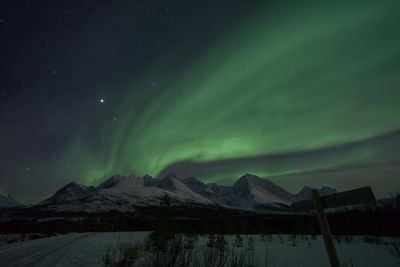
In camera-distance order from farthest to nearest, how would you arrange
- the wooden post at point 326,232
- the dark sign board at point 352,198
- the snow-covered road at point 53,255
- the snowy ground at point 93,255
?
the snowy ground at point 93,255
the snow-covered road at point 53,255
the wooden post at point 326,232
the dark sign board at point 352,198

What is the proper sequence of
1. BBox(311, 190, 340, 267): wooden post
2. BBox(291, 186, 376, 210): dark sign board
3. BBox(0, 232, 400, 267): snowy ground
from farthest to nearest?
BBox(0, 232, 400, 267): snowy ground → BBox(311, 190, 340, 267): wooden post → BBox(291, 186, 376, 210): dark sign board

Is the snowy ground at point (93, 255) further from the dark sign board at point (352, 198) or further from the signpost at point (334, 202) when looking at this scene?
the dark sign board at point (352, 198)

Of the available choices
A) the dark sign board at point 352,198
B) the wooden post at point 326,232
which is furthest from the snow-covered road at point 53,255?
the dark sign board at point 352,198

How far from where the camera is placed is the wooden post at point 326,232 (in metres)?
3.41

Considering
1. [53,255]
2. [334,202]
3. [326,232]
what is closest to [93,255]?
[53,255]

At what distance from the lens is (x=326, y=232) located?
138 inches

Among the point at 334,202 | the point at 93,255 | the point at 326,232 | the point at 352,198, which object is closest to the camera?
the point at 352,198

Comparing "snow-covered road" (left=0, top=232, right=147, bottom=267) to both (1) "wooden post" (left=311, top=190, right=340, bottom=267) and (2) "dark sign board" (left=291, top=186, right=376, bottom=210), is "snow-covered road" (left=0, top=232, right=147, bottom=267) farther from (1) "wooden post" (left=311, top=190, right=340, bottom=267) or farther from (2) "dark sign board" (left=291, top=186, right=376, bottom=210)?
(2) "dark sign board" (left=291, top=186, right=376, bottom=210)

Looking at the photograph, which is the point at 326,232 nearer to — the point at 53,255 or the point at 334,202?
the point at 334,202

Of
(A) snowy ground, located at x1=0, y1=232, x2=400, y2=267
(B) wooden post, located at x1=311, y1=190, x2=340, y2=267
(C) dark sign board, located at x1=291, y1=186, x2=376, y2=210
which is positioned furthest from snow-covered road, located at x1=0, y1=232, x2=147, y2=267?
(C) dark sign board, located at x1=291, y1=186, x2=376, y2=210

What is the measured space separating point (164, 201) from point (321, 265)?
11832mm

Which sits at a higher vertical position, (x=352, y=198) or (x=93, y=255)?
(x=352, y=198)

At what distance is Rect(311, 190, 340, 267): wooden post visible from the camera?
11.2 ft

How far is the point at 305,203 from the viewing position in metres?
4.16
